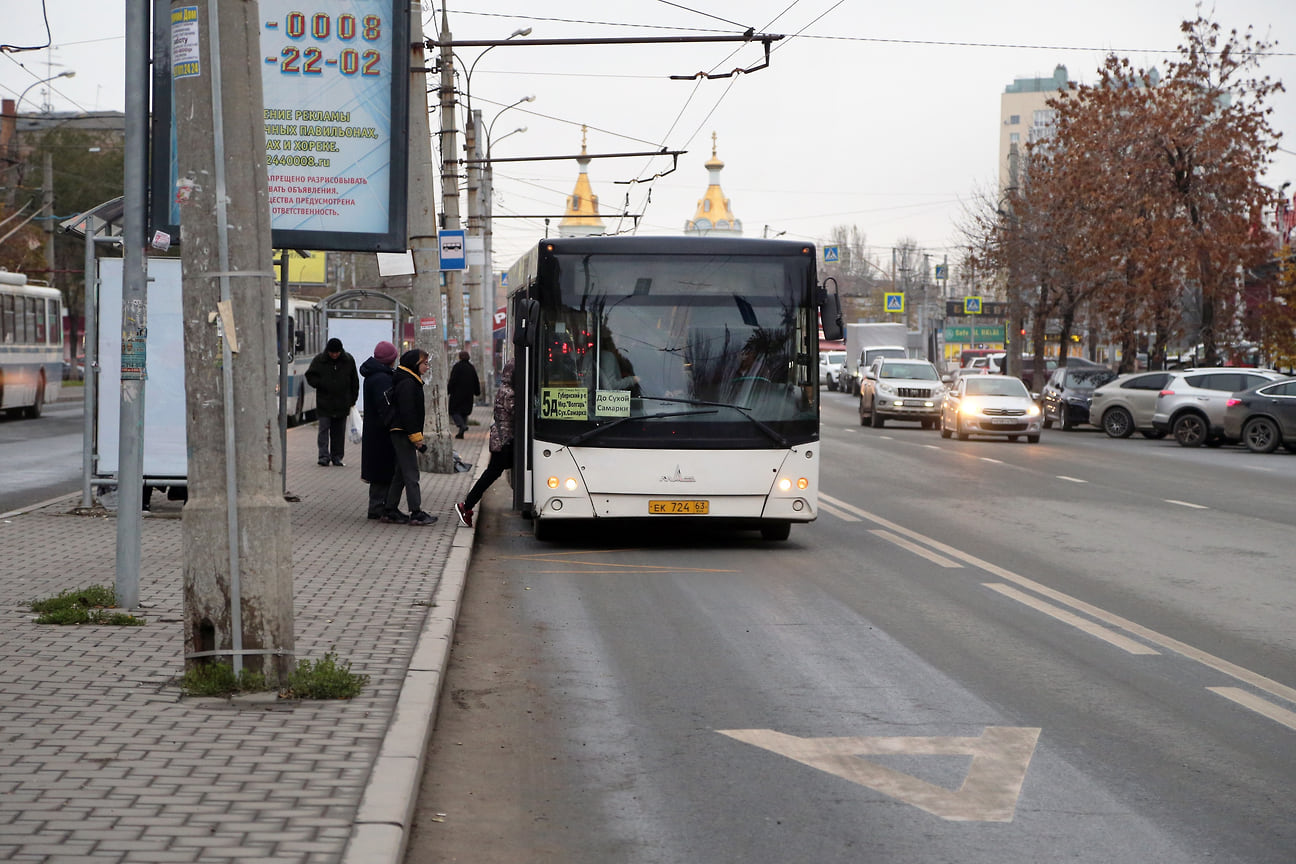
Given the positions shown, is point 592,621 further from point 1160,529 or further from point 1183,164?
point 1183,164

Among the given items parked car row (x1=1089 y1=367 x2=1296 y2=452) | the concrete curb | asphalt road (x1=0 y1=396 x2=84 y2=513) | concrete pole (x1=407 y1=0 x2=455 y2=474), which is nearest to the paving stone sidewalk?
the concrete curb

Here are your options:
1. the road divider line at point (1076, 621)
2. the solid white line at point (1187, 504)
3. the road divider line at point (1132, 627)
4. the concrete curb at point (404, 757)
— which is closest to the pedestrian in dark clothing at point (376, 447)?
the road divider line at point (1132, 627)

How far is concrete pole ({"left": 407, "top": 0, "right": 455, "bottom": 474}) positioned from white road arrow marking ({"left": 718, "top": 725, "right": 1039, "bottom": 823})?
47.1 ft

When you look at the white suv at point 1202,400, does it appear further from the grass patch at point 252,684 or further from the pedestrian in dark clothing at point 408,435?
the grass patch at point 252,684

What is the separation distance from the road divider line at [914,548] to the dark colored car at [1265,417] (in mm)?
19632

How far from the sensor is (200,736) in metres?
5.94

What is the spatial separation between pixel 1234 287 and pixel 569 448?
36.7 m

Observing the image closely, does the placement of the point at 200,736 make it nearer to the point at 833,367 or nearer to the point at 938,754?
the point at 938,754

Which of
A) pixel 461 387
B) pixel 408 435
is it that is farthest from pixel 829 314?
pixel 461 387

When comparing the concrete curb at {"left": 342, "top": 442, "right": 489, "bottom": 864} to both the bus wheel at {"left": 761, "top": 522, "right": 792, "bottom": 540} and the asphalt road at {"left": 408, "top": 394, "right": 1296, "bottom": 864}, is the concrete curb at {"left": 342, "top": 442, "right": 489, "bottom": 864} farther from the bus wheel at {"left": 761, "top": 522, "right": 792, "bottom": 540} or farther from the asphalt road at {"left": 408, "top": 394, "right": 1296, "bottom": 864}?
the bus wheel at {"left": 761, "top": 522, "right": 792, "bottom": 540}

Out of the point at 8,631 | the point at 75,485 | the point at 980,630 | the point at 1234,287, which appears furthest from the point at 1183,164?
the point at 8,631

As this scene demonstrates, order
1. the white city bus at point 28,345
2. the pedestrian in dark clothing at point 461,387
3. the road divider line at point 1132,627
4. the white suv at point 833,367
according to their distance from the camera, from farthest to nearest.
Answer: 1. the white suv at point 833,367
2. the white city bus at point 28,345
3. the pedestrian in dark clothing at point 461,387
4. the road divider line at point 1132,627

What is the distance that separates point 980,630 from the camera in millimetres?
9469

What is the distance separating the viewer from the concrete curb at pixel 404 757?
466 cm
